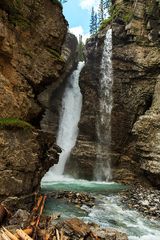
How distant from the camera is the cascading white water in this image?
43125 mm

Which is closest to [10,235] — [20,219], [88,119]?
[20,219]

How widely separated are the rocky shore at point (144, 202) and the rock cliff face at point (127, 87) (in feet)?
27.7

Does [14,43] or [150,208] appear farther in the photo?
[150,208]

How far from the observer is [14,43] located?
61.8 ft

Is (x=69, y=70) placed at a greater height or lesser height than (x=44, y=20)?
greater

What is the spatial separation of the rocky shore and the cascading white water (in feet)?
53.7

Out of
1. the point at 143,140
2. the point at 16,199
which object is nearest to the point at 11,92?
the point at 16,199

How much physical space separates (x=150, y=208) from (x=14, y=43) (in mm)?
13735

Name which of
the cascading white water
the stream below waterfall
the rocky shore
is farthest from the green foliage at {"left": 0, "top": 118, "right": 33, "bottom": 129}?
the cascading white water

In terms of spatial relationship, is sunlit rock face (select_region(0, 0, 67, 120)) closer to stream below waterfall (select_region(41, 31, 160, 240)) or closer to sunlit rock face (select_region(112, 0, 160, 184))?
stream below waterfall (select_region(41, 31, 160, 240))

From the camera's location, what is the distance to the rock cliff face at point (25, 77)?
1636 cm

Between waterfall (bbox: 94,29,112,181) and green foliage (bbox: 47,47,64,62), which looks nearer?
green foliage (bbox: 47,47,64,62)

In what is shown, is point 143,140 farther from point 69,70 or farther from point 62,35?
point 69,70

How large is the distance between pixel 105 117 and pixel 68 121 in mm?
7143
